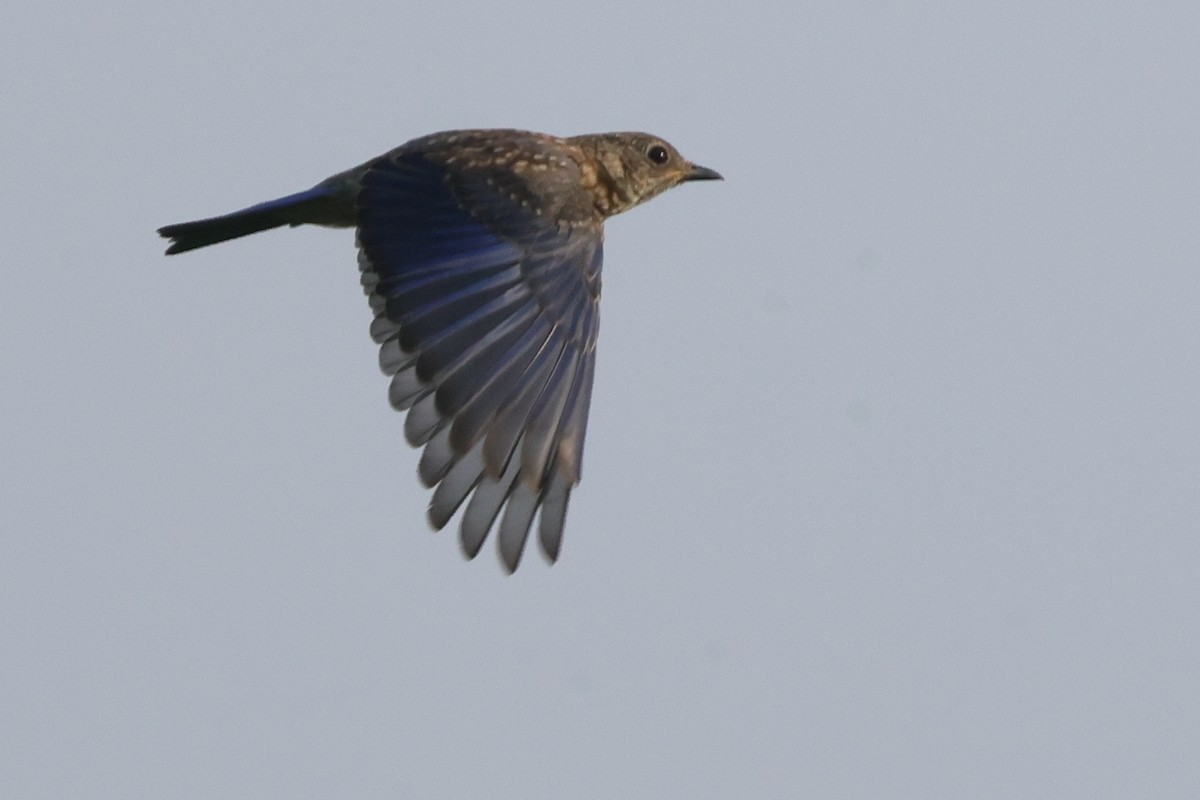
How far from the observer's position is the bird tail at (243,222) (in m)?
11.2

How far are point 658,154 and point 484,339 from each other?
9.93 feet

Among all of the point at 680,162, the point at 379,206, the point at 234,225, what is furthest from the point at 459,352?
the point at 680,162

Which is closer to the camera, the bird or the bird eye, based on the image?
the bird

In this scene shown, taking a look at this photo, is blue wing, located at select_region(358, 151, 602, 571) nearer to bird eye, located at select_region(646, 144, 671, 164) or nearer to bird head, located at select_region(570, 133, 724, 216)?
bird head, located at select_region(570, 133, 724, 216)

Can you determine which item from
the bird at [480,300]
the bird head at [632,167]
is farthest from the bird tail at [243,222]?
the bird head at [632,167]

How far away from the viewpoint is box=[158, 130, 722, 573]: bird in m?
9.61

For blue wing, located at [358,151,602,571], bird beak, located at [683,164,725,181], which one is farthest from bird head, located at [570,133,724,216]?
blue wing, located at [358,151,602,571]

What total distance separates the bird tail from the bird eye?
2.09m

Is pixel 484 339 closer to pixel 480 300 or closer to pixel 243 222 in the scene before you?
pixel 480 300

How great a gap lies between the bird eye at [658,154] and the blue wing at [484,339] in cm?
171

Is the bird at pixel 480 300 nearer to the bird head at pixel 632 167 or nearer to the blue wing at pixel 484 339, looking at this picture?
the blue wing at pixel 484 339

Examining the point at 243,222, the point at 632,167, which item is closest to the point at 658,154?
the point at 632,167

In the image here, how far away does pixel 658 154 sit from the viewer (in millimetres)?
12672

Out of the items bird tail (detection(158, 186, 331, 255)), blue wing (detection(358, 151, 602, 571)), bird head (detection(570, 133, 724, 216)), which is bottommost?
blue wing (detection(358, 151, 602, 571))
